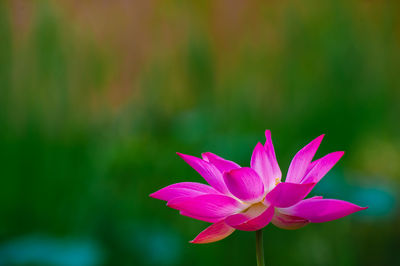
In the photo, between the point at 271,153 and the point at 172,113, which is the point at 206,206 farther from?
the point at 172,113

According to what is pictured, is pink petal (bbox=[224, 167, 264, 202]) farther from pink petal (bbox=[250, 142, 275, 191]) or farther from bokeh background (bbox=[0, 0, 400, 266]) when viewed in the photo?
bokeh background (bbox=[0, 0, 400, 266])

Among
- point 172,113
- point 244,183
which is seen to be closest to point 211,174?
point 244,183

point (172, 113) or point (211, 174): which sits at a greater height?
point (172, 113)

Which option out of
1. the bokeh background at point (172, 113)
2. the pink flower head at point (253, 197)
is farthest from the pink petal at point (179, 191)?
the bokeh background at point (172, 113)

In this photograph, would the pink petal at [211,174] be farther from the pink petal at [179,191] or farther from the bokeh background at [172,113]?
the bokeh background at [172,113]

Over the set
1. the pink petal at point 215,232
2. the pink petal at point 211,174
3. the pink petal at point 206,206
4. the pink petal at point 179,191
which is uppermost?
the pink petal at point 211,174

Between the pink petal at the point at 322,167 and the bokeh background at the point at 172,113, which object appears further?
the bokeh background at the point at 172,113

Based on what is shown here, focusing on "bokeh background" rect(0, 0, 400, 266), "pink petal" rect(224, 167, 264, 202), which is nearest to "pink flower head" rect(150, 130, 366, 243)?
"pink petal" rect(224, 167, 264, 202)
